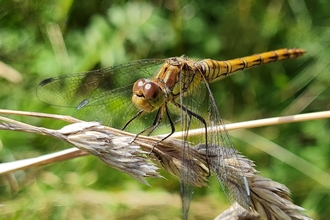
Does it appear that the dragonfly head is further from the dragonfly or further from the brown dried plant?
the brown dried plant

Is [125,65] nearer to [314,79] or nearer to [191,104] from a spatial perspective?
[191,104]

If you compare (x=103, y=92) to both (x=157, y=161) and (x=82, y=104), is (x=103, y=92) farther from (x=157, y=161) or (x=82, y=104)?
(x=157, y=161)

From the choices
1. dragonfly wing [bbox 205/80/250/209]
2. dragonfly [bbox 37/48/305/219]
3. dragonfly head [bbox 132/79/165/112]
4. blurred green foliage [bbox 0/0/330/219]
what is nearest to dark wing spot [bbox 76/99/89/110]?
dragonfly [bbox 37/48/305/219]

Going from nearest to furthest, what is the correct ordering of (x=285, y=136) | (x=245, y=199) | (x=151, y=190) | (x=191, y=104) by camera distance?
(x=245, y=199)
(x=191, y=104)
(x=151, y=190)
(x=285, y=136)

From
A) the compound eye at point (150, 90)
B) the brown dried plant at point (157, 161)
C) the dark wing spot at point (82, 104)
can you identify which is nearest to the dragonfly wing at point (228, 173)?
the brown dried plant at point (157, 161)

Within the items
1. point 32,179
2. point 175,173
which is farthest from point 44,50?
point 175,173

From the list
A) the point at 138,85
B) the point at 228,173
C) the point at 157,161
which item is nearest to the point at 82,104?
the point at 138,85
